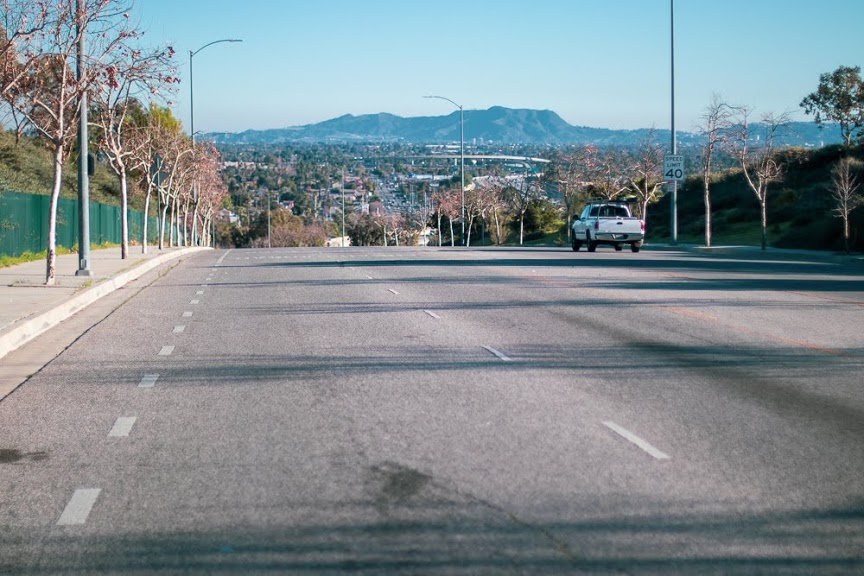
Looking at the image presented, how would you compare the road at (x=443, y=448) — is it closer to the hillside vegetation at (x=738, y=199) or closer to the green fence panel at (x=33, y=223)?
the green fence panel at (x=33, y=223)

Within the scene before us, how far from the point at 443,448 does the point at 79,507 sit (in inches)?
111

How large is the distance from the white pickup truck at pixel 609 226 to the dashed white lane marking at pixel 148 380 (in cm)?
3222

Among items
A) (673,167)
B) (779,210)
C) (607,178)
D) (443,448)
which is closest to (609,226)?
(673,167)

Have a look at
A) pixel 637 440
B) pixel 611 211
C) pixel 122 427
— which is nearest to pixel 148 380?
pixel 122 427

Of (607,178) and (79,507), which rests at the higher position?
(607,178)

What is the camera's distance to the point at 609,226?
42875 millimetres

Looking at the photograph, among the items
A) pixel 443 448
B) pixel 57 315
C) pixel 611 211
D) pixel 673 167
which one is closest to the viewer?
pixel 443 448

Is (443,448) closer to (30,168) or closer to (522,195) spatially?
(30,168)

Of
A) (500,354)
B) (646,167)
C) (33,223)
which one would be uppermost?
(646,167)

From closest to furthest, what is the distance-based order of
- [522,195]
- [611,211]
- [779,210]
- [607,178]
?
[611,211]
[779,210]
[607,178]
[522,195]

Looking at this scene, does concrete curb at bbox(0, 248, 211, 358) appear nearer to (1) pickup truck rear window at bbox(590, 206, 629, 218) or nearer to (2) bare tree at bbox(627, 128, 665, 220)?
(1) pickup truck rear window at bbox(590, 206, 629, 218)

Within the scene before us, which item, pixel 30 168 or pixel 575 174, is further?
pixel 575 174

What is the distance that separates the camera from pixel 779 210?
62500mm

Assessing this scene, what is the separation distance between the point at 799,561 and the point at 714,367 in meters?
6.98
